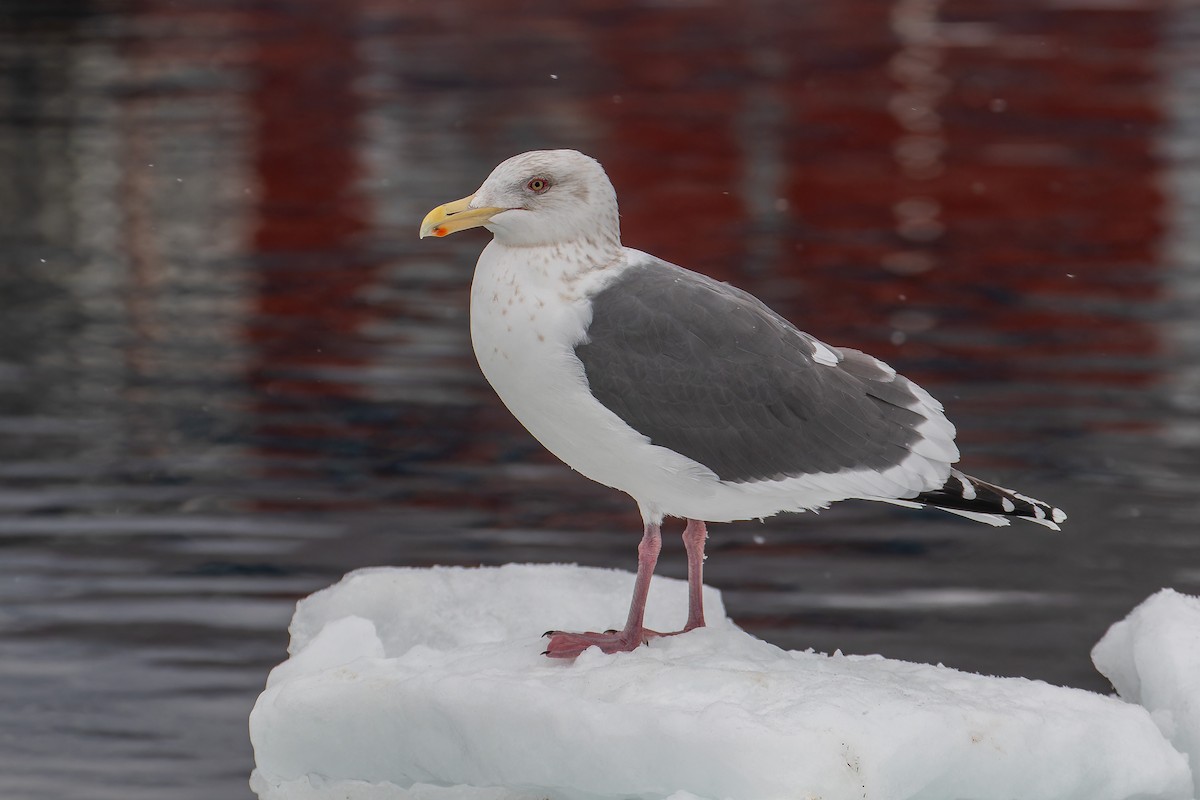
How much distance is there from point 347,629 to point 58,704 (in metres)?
1.09

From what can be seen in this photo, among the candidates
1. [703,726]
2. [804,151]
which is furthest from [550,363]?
[804,151]

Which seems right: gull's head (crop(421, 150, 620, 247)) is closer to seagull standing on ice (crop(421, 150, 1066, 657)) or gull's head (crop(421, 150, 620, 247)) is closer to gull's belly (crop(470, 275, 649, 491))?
seagull standing on ice (crop(421, 150, 1066, 657))

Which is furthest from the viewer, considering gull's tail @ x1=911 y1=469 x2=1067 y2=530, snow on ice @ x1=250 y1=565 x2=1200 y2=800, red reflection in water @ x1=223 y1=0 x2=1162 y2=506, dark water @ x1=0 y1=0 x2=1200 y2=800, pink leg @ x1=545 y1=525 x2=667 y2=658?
red reflection in water @ x1=223 y1=0 x2=1162 y2=506

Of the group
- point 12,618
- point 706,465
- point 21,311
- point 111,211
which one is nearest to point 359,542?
point 12,618

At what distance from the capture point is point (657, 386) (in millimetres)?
5117

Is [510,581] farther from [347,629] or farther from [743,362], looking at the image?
[743,362]

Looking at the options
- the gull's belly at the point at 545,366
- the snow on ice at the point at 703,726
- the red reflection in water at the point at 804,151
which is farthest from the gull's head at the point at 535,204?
the red reflection in water at the point at 804,151

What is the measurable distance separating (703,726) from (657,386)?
39.2 inches

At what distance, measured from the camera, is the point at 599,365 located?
502 centimetres

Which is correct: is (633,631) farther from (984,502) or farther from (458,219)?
(458,219)

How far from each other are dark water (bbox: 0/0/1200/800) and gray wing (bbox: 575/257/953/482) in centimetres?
139

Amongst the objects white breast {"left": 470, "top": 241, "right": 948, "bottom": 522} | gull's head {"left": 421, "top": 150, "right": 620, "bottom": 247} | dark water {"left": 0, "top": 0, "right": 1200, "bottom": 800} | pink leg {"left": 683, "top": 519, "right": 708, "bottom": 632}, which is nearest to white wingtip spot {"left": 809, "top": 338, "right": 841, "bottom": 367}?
white breast {"left": 470, "top": 241, "right": 948, "bottom": 522}

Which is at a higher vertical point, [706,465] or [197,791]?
[706,465]

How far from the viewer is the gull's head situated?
16.6 feet
